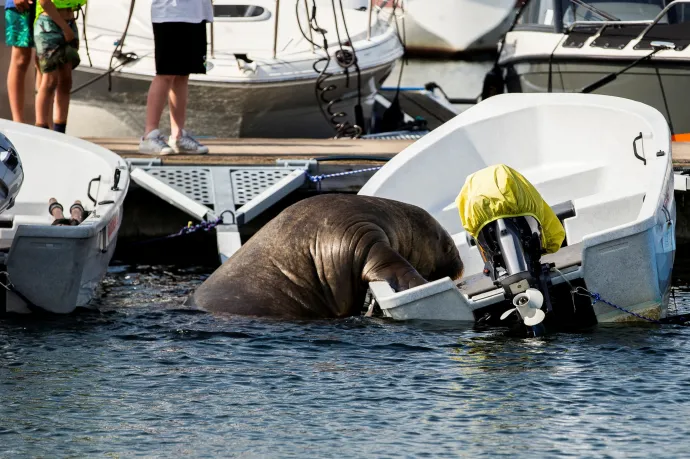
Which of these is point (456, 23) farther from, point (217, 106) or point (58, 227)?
point (58, 227)

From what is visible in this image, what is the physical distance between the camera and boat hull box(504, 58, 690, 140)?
1402 cm

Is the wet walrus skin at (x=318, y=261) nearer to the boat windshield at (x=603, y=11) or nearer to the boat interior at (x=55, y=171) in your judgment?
the boat interior at (x=55, y=171)

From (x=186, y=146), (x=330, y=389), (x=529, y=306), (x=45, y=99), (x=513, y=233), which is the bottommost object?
(x=330, y=389)

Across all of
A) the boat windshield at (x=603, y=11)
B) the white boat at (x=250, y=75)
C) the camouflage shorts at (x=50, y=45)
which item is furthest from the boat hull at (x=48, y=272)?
the boat windshield at (x=603, y=11)

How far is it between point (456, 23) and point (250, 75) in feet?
40.9

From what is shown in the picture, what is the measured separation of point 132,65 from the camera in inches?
571

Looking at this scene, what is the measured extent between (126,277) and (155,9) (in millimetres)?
2035

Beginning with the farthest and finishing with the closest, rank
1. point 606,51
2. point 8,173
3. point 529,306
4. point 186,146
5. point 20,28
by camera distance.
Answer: point 606,51
point 186,146
point 20,28
point 8,173
point 529,306

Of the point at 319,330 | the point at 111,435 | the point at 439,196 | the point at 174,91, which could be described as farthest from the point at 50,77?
the point at 111,435

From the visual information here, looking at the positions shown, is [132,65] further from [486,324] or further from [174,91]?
[486,324]

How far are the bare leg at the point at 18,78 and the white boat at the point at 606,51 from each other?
6.15 m

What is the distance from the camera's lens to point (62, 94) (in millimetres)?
10789

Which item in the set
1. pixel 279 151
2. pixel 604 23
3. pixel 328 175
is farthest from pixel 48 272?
pixel 604 23

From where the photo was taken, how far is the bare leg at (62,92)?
10.7 m
